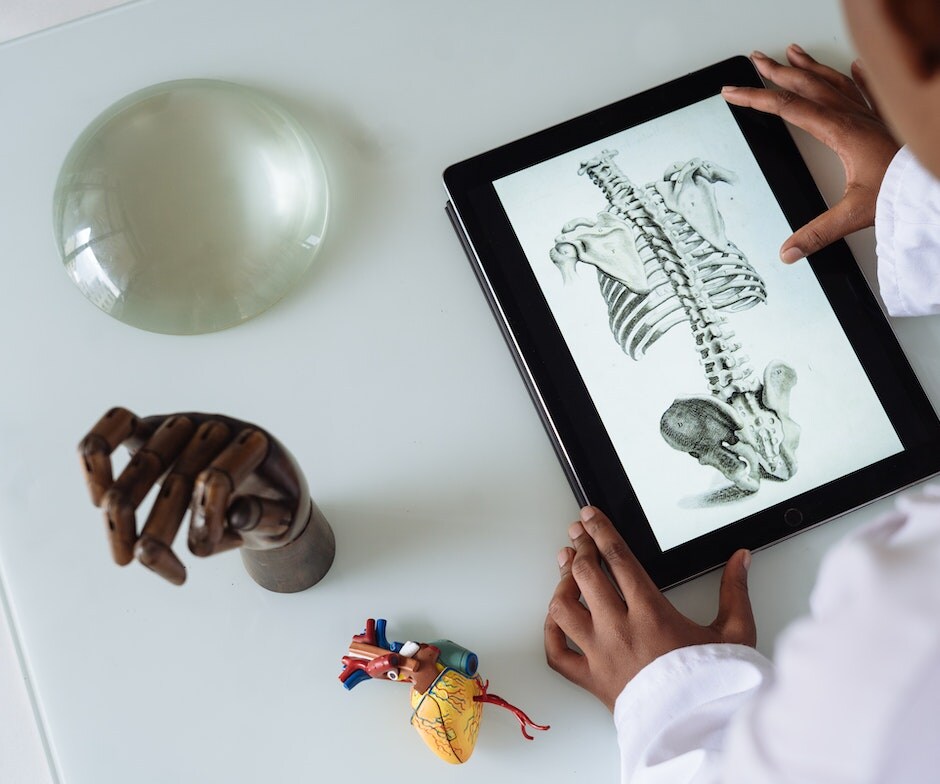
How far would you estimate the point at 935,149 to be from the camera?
0.83 ft

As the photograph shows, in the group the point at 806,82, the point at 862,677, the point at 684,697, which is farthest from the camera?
the point at 806,82

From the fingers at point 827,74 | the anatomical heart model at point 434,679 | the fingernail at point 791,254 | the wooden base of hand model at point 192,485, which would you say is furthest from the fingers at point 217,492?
the fingers at point 827,74

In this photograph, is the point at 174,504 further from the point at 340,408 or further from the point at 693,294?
the point at 693,294

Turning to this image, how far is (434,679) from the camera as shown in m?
0.51

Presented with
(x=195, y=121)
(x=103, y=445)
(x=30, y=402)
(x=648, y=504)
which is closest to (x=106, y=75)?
(x=195, y=121)

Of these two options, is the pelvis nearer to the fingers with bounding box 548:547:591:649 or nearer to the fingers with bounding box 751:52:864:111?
the fingers with bounding box 548:547:591:649

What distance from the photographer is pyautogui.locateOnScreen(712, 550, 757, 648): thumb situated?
1.79 feet

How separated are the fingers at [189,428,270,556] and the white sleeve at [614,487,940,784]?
0.82 ft

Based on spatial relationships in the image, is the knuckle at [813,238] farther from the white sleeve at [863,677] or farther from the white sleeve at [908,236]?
the white sleeve at [863,677]

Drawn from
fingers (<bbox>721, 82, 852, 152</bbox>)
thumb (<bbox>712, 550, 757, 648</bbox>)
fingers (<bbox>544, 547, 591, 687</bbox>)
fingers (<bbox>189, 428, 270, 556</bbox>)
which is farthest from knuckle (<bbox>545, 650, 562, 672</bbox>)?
fingers (<bbox>721, 82, 852, 152</bbox>)

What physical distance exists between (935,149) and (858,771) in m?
0.24

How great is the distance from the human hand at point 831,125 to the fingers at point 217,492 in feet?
1.28

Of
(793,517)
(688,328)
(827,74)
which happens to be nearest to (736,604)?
(793,517)

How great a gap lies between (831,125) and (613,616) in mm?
369
